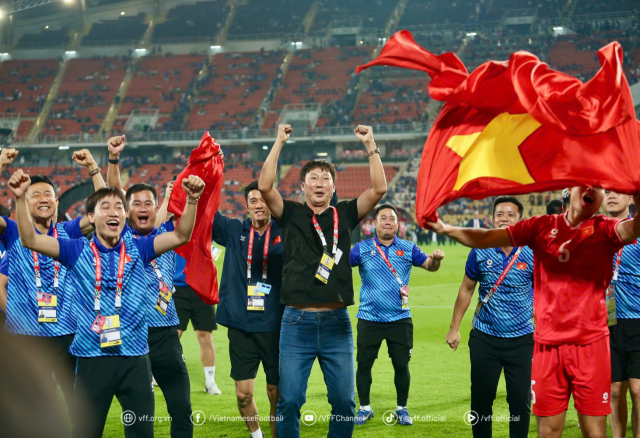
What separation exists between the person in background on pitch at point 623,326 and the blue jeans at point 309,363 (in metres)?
2.07

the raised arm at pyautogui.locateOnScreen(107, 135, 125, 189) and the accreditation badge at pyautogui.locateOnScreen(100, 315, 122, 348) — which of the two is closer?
the accreditation badge at pyautogui.locateOnScreen(100, 315, 122, 348)

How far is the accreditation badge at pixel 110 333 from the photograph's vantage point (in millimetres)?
3991

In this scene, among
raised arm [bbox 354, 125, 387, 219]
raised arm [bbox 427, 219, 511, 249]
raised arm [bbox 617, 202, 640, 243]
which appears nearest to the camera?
raised arm [bbox 617, 202, 640, 243]

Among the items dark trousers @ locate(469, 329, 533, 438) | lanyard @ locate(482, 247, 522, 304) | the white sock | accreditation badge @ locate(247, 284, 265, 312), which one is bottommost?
the white sock

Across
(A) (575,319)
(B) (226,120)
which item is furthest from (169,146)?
(A) (575,319)

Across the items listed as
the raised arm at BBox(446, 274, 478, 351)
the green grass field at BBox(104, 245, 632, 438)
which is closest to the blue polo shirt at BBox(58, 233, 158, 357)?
the green grass field at BBox(104, 245, 632, 438)

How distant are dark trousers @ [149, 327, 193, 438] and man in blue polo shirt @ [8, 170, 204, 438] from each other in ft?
2.19

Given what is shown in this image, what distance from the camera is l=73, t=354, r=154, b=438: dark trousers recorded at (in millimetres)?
3980

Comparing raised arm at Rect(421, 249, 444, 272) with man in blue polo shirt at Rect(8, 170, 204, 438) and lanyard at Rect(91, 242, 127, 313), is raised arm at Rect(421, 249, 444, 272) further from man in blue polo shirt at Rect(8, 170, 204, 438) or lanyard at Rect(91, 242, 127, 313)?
lanyard at Rect(91, 242, 127, 313)

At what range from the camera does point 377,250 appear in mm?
6918

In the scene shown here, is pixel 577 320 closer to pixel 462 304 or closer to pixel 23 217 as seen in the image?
pixel 462 304

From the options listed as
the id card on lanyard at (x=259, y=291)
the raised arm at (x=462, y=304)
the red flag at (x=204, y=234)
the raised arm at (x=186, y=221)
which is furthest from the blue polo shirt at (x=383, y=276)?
the raised arm at (x=186, y=221)

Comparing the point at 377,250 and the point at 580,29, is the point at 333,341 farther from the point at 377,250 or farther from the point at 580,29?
the point at 580,29

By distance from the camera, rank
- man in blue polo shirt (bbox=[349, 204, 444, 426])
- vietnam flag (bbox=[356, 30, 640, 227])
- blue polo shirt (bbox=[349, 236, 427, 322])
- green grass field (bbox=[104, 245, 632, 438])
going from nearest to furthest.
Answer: vietnam flag (bbox=[356, 30, 640, 227]), green grass field (bbox=[104, 245, 632, 438]), man in blue polo shirt (bbox=[349, 204, 444, 426]), blue polo shirt (bbox=[349, 236, 427, 322])
